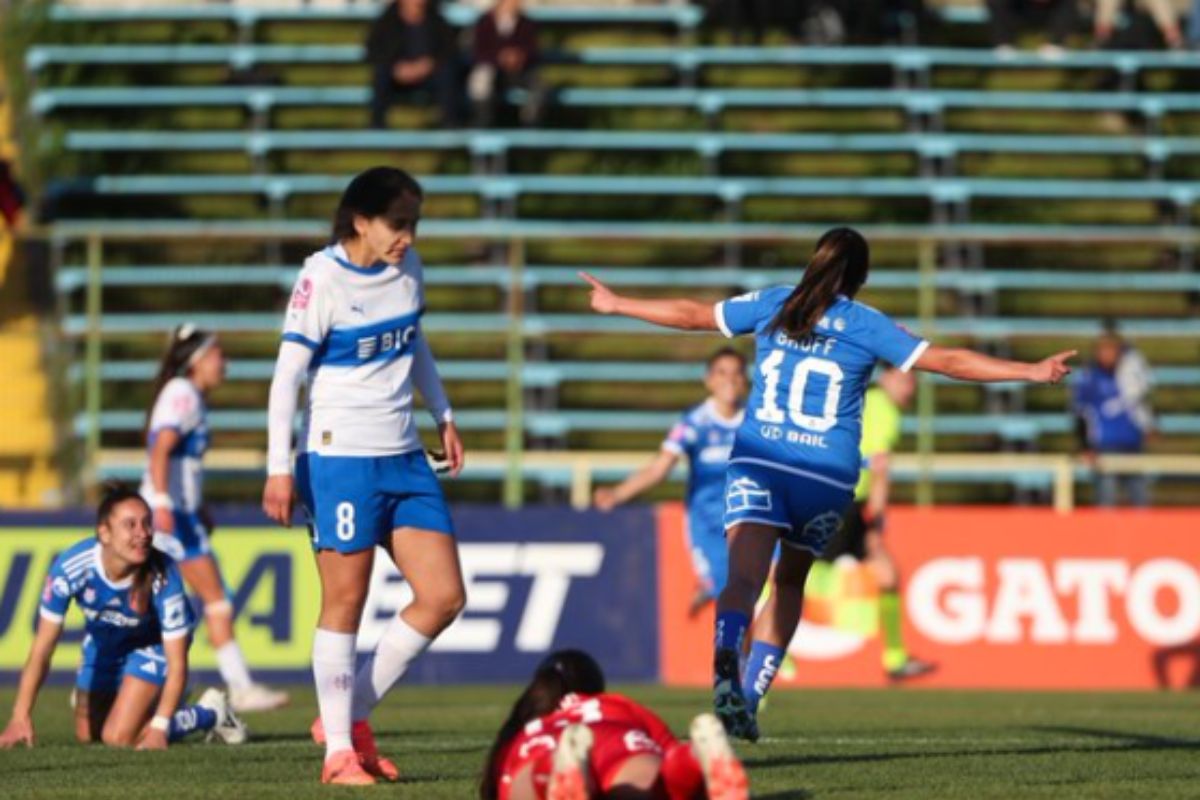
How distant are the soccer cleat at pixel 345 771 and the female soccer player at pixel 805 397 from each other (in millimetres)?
1518

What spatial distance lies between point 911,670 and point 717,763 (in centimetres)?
1222

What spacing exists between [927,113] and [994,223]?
1408 millimetres

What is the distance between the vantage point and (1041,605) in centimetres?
2022

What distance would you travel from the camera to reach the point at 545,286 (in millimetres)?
23547

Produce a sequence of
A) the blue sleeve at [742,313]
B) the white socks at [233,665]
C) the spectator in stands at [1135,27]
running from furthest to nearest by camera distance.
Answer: the spectator in stands at [1135,27]
the white socks at [233,665]
the blue sleeve at [742,313]

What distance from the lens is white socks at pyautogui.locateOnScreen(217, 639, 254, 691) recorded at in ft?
54.0

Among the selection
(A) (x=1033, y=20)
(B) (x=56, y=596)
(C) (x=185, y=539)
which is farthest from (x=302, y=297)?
(A) (x=1033, y=20)

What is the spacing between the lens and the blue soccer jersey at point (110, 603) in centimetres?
1241

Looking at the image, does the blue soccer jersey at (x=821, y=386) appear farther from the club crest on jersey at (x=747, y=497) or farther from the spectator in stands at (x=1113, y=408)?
the spectator in stands at (x=1113, y=408)

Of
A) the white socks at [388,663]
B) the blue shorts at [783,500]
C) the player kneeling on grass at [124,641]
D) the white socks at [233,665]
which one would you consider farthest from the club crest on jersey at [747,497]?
the white socks at [233,665]

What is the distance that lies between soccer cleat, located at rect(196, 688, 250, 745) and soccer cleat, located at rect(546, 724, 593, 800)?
542cm

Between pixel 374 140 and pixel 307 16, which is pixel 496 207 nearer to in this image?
pixel 374 140

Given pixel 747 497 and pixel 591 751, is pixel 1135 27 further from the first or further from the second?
pixel 591 751

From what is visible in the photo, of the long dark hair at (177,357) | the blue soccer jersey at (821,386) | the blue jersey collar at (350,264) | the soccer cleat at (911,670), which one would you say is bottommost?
the soccer cleat at (911,670)
